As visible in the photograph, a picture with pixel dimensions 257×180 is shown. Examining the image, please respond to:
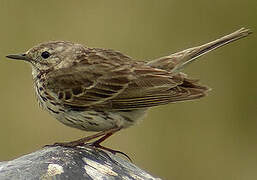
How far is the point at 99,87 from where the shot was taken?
400 inches

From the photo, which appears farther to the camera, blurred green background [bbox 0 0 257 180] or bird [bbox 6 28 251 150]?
blurred green background [bbox 0 0 257 180]

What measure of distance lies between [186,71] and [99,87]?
504 centimetres

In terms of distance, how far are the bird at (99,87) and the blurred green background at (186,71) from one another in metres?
3.58

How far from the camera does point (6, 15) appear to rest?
51.6 ft

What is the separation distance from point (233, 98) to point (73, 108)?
541 centimetres

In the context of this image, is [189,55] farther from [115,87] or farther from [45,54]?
[45,54]

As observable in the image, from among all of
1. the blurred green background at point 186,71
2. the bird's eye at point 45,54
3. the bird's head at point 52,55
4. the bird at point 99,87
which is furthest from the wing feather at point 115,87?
the blurred green background at point 186,71

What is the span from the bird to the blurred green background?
11.7 feet

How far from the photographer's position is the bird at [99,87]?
9906mm

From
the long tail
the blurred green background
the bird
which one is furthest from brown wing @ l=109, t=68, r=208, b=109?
the blurred green background

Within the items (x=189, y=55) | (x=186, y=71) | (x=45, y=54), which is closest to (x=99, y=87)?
(x=45, y=54)

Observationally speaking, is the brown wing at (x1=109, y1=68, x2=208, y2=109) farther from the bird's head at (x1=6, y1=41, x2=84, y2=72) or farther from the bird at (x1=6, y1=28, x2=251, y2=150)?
Answer: the bird's head at (x1=6, y1=41, x2=84, y2=72)

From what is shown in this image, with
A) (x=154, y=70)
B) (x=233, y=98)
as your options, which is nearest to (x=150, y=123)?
(x=233, y=98)

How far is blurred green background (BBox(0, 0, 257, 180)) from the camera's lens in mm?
14383
